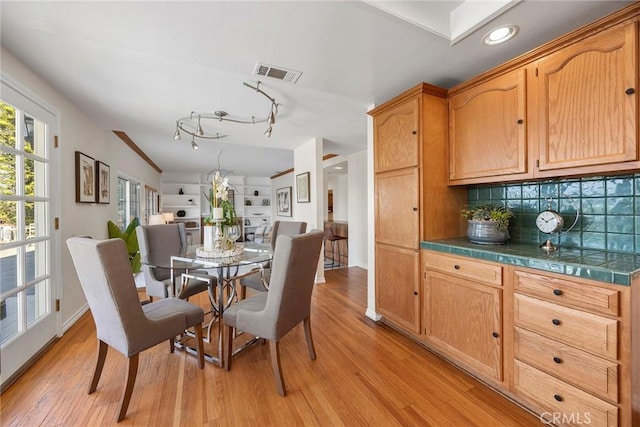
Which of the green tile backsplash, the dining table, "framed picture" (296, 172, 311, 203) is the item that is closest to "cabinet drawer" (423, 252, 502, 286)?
the green tile backsplash

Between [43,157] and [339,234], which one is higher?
[43,157]

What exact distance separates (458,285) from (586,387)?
2.43 ft

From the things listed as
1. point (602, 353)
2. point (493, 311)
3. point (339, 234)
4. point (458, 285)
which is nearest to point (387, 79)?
point (458, 285)

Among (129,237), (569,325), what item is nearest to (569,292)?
(569,325)

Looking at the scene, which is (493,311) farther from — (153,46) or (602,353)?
(153,46)

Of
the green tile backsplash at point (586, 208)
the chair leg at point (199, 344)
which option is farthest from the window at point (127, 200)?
the green tile backsplash at point (586, 208)

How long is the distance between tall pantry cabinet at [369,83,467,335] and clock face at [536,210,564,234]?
0.63 meters

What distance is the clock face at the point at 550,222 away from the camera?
1.62 metres

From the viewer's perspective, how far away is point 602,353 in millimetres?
1182

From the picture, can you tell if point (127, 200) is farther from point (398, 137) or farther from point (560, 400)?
point (560, 400)

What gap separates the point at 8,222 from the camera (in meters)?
1.76

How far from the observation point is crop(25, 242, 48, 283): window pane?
194 cm

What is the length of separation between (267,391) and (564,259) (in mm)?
1928

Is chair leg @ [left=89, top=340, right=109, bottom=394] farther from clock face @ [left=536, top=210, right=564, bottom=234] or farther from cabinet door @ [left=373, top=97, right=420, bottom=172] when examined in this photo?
clock face @ [left=536, top=210, right=564, bottom=234]
